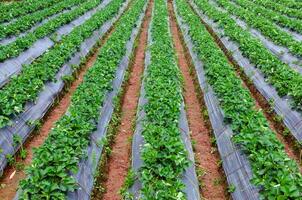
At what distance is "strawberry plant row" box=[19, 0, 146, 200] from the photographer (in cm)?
686

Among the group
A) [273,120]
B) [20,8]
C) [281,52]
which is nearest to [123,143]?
[273,120]

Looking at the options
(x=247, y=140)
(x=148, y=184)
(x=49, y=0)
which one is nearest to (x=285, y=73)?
(x=247, y=140)

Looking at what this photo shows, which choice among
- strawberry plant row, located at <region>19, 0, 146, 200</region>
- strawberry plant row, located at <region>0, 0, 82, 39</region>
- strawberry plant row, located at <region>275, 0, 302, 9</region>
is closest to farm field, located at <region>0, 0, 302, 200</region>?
strawberry plant row, located at <region>19, 0, 146, 200</region>

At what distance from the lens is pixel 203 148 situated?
10.2m

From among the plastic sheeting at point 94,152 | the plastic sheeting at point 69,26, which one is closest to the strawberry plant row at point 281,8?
the plastic sheeting at point 69,26

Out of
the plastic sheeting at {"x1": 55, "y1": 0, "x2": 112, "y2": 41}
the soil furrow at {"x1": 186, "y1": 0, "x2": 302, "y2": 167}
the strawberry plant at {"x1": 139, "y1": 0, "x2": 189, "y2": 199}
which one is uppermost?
the plastic sheeting at {"x1": 55, "y1": 0, "x2": 112, "y2": 41}

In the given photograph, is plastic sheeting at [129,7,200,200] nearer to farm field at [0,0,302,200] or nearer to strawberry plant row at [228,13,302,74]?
farm field at [0,0,302,200]

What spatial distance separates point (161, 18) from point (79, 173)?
1805cm

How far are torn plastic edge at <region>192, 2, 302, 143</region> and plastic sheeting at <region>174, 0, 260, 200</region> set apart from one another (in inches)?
70.7

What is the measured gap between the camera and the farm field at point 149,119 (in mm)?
7551

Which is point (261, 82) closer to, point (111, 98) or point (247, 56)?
point (247, 56)

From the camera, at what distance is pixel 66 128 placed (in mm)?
8781

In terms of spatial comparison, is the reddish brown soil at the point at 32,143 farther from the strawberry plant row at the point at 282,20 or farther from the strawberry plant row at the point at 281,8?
the strawberry plant row at the point at 281,8

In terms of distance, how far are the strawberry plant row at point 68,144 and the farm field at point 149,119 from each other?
0.09 feet
